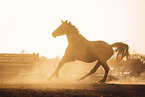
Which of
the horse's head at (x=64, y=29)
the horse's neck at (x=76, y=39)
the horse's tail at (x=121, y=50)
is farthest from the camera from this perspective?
the horse's tail at (x=121, y=50)

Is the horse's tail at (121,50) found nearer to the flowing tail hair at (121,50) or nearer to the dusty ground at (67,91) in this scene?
the flowing tail hair at (121,50)

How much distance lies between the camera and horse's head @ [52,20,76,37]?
9023 millimetres

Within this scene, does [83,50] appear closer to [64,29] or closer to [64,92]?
[64,29]

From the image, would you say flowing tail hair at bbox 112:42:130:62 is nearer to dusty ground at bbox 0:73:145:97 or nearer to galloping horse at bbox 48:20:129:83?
galloping horse at bbox 48:20:129:83

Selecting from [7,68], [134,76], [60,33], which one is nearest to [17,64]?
[7,68]

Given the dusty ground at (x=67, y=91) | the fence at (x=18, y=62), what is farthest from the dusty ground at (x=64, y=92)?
the fence at (x=18, y=62)

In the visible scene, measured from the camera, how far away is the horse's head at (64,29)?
9023mm

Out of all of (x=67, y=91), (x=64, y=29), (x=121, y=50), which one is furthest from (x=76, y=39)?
(x=67, y=91)

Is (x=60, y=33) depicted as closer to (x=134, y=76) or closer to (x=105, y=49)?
(x=105, y=49)

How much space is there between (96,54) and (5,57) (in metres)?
15.0

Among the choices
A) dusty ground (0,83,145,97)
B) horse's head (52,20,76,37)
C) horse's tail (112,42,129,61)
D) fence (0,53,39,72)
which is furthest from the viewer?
fence (0,53,39,72)

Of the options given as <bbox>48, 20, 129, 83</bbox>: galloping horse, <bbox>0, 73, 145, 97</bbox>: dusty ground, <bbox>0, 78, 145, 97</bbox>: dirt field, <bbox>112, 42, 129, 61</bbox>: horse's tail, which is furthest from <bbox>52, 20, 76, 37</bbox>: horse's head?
<bbox>0, 78, 145, 97</bbox>: dirt field

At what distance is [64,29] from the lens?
9.09 m

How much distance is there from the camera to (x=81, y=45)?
8.59 m
